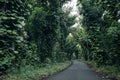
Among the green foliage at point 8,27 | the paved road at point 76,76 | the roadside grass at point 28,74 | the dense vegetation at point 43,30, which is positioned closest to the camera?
the green foliage at point 8,27

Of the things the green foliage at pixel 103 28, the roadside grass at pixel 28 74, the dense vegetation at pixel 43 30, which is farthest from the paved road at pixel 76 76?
the green foliage at pixel 103 28

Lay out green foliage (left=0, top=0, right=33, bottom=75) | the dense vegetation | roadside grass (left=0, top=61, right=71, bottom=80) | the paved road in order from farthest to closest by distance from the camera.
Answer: the paved road < roadside grass (left=0, top=61, right=71, bottom=80) < the dense vegetation < green foliage (left=0, top=0, right=33, bottom=75)

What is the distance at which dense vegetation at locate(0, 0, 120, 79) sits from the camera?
9375mm

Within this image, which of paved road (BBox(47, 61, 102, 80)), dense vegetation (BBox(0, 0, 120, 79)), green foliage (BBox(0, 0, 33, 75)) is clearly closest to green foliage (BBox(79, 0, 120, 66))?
dense vegetation (BBox(0, 0, 120, 79))

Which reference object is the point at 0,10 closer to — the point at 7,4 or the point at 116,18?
the point at 7,4

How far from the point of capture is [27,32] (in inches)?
907

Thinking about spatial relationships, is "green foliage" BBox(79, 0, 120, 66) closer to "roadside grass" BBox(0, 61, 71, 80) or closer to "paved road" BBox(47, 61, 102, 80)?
"paved road" BBox(47, 61, 102, 80)

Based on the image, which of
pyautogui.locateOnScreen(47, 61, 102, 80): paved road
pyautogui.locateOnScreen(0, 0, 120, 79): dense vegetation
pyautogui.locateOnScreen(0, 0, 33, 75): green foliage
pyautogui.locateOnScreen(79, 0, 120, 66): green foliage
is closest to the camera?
pyautogui.locateOnScreen(0, 0, 33, 75): green foliage

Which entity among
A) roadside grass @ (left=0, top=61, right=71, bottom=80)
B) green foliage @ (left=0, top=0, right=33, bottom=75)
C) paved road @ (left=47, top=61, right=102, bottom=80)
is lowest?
paved road @ (left=47, top=61, right=102, bottom=80)

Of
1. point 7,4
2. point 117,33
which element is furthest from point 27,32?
point 7,4

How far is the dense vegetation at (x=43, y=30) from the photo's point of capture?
9375 millimetres

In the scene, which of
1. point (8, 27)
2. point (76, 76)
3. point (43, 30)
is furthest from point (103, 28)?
point (8, 27)

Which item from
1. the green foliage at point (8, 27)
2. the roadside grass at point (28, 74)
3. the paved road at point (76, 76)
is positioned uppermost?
the green foliage at point (8, 27)

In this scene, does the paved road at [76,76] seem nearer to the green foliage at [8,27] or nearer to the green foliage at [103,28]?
the green foliage at [103,28]
